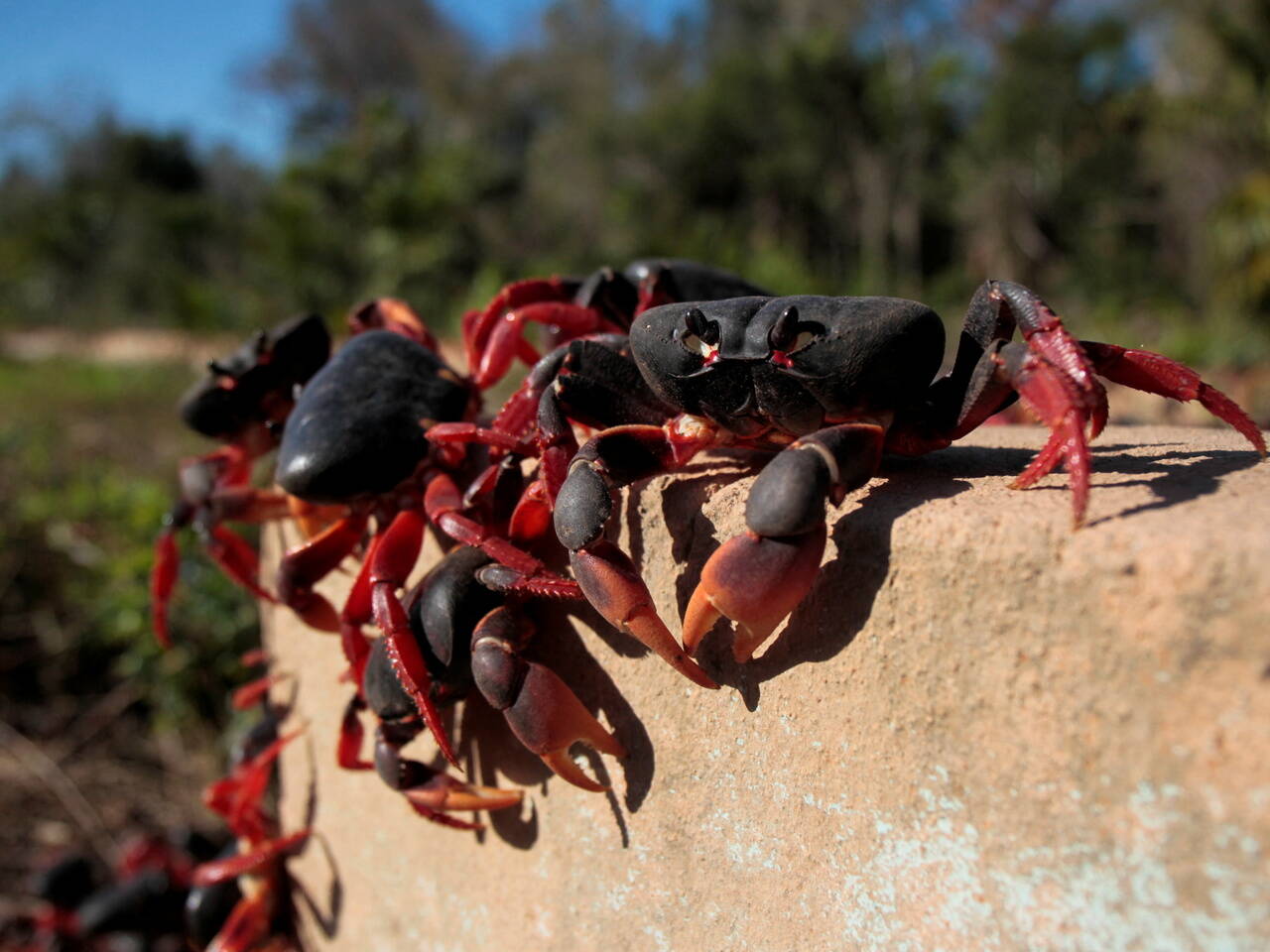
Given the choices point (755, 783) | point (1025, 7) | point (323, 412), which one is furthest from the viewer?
point (1025, 7)

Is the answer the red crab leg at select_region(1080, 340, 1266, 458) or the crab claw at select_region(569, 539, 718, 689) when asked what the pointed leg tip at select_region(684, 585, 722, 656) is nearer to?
the crab claw at select_region(569, 539, 718, 689)

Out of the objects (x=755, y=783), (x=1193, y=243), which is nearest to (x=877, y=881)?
(x=755, y=783)

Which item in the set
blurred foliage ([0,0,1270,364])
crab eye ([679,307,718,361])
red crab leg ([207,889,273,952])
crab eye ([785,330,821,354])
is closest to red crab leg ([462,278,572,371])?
crab eye ([679,307,718,361])

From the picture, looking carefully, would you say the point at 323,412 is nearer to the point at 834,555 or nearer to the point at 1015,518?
the point at 834,555

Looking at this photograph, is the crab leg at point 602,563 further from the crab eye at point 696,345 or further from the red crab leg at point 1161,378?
the red crab leg at point 1161,378

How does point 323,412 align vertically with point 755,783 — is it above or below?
above

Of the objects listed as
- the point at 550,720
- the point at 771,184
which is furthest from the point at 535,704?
the point at 771,184
